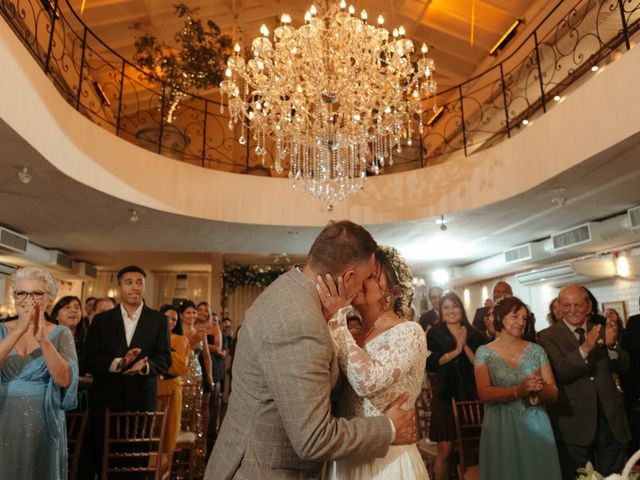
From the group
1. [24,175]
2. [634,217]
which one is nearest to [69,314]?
[24,175]

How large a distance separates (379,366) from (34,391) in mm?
1867

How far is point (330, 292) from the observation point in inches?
59.1

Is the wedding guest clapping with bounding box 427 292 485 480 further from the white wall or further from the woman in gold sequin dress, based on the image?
the woman in gold sequin dress

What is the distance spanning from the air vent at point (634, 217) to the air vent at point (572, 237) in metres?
0.73

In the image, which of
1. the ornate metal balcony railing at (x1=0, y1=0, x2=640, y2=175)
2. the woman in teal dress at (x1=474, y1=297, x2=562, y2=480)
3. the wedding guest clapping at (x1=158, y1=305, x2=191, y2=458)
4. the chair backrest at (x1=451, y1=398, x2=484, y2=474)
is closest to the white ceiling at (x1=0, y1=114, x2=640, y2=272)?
the ornate metal balcony railing at (x1=0, y1=0, x2=640, y2=175)

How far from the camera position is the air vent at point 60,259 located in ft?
29.1

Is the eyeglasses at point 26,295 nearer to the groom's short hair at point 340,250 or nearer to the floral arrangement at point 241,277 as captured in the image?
the groom's short hair at point 340,250

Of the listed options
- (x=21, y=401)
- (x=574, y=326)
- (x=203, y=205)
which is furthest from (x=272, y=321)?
(x=203, y=205)

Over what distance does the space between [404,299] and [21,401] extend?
77.8 inches

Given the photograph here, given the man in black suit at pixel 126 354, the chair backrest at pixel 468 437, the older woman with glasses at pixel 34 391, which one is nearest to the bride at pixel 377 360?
the older woman with glasses at pixel 34 391

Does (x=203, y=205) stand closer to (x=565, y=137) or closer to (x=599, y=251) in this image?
(x=565, y=137)

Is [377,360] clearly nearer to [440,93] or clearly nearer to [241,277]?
[440,93]

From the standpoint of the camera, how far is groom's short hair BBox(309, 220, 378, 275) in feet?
4.97

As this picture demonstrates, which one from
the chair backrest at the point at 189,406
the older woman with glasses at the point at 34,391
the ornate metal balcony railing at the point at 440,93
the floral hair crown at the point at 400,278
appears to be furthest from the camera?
the ornate metal balcony railing at the point at 440,93
